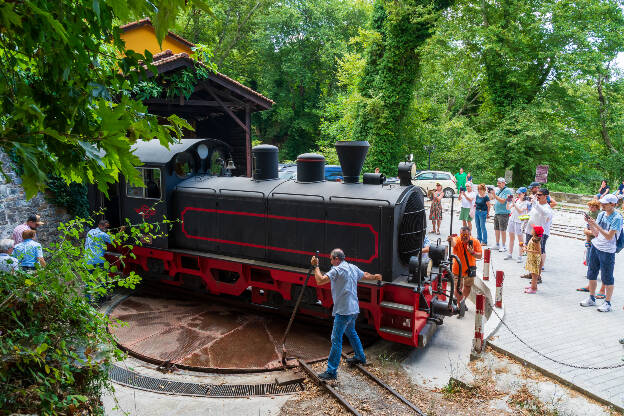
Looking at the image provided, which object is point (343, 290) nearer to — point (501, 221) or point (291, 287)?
point (291, 287)

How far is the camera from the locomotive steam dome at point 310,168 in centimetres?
812

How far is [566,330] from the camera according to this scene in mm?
7094

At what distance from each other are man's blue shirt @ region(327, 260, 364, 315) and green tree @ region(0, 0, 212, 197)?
3.89 metres

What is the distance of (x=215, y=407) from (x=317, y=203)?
11.7 ft

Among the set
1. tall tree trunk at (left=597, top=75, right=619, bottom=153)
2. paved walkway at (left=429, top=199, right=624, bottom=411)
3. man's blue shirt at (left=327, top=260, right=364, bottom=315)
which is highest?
tall tree trunk at (left=597, top=75, right=619, bottom=153)

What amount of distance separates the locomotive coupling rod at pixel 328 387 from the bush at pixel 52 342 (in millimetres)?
3047

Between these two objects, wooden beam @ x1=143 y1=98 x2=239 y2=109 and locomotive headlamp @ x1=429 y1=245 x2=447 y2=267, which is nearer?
locomotive headlamp @ x1=429 y1=245 x2=447 y2=267

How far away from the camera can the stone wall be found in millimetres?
8922

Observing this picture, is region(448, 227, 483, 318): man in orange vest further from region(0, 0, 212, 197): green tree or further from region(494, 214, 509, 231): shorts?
region(0, 0, 212, 197): green tree

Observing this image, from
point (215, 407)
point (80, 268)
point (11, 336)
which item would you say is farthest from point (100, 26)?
point (215, 407)

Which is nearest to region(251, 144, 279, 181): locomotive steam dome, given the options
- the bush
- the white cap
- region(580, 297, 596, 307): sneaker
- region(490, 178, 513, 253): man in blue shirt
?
the bush

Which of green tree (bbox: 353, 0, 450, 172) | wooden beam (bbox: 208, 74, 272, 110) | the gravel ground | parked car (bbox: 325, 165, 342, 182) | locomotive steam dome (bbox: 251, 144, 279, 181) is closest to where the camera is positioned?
the gravel ground

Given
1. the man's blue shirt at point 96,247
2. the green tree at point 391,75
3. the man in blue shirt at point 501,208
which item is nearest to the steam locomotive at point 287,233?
the man's blue shirt at point 96,247

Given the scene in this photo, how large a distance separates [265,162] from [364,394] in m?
4.81
